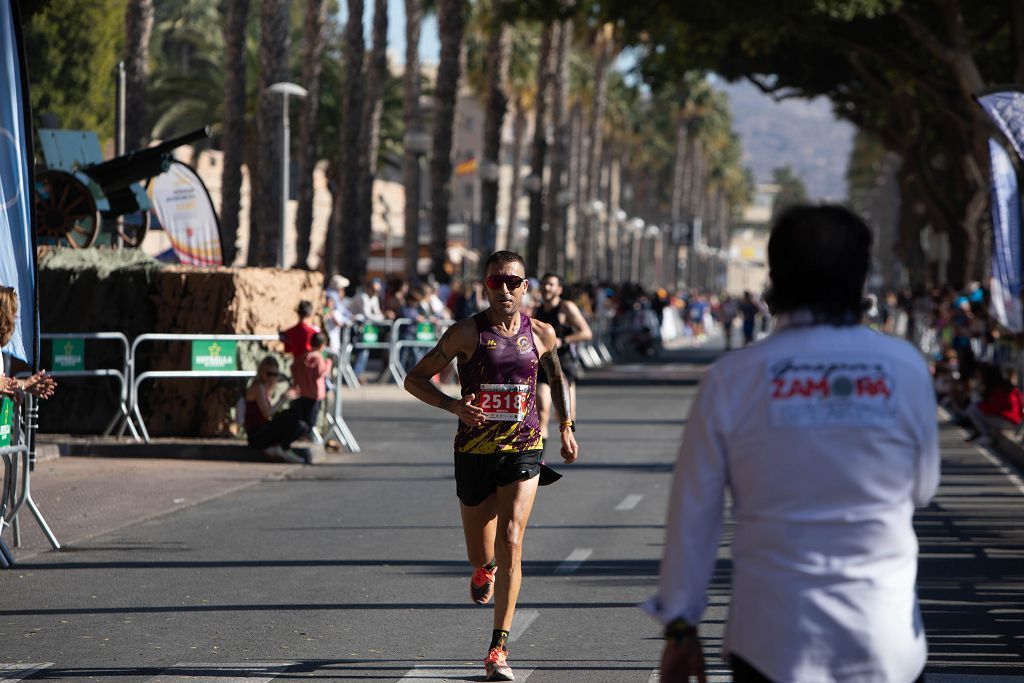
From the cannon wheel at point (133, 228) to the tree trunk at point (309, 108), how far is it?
29.9ft

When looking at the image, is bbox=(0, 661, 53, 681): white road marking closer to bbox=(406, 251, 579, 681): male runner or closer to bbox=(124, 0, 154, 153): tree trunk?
bbox=(406, 251, 579, 681): male runner

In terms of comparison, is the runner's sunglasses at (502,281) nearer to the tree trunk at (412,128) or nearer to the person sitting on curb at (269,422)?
the person sitting on curb at (269,422)

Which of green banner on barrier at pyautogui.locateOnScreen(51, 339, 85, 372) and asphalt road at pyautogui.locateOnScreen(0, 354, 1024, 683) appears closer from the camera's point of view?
asphalt road at pyautogui.locateOnScreen(0, 354, 1024, 683)

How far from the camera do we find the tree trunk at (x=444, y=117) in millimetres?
33656

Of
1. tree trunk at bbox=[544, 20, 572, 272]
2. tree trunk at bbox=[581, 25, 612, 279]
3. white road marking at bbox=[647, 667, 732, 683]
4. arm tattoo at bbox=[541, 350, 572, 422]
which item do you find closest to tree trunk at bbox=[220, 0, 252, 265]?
tree trunk at bbox=[544, 20, 572, 272]

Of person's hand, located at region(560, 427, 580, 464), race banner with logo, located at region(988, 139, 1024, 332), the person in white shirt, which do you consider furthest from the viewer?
race banner with logo, located at region(988, 139, 1024, 332)

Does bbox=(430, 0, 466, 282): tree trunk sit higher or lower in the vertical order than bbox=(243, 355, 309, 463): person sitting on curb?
higher

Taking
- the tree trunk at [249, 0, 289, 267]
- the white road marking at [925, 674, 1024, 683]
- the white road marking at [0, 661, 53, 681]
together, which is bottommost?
the white road marking at [0, 661, 53, 681]

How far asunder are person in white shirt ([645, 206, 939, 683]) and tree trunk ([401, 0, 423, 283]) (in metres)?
30.1

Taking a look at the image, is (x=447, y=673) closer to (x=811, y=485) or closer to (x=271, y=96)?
(x=811, y=485)

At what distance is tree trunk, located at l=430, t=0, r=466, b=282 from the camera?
33656 millimetres

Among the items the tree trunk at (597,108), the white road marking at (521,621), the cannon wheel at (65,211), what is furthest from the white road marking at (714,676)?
the tree trunk at (597,108)

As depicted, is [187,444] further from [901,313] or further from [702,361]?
[901,313]

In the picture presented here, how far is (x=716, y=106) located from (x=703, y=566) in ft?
378
